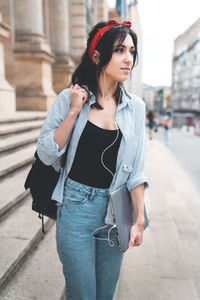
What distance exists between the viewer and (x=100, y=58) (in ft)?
4.67

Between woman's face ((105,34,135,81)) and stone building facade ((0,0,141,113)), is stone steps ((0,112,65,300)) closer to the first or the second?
woman's face ((105,34,135,81))

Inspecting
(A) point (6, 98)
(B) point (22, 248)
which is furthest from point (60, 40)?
(B) point (22, 248)

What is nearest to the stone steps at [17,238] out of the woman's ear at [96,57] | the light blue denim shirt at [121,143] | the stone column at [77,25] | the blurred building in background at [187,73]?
the light blue denim shirt at [121,143]

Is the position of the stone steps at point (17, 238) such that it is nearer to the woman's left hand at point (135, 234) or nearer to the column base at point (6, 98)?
the woman's left hand at point (135, 234)

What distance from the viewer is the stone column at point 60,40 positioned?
11.2 metres

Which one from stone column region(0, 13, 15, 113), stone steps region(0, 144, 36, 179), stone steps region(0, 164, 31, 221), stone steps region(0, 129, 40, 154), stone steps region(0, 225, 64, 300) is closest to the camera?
stone steps region(0, 225, 64, 300)

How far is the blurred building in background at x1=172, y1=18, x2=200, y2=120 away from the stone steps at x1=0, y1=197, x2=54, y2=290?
5753cm

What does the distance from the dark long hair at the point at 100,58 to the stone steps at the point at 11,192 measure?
1.82m

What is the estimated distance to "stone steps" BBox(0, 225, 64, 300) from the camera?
2.04 metres

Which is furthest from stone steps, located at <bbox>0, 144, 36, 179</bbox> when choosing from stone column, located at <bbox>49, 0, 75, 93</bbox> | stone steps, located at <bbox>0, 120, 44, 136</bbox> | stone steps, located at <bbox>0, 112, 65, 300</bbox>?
stone column, located at <bbox>49, 0, 75, 93</bbox>

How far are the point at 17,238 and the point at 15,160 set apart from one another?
172 centimetres

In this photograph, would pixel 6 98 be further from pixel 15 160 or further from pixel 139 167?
pixel 139 167

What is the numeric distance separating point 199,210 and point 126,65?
3786 mm

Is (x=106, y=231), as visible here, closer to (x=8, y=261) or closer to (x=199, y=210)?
(x=8, y=261)
